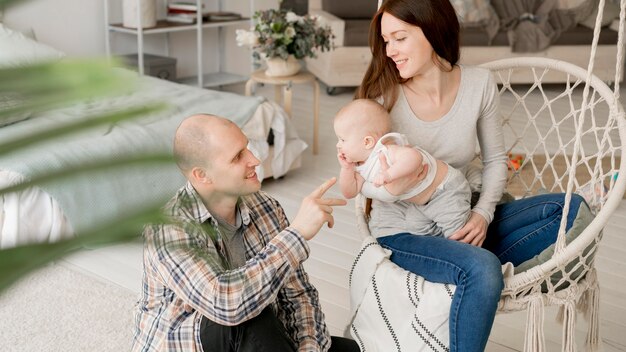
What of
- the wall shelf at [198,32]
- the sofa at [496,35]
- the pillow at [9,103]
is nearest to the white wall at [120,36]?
the wall shelf at [198,32]

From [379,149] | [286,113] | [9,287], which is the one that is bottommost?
[286,113]

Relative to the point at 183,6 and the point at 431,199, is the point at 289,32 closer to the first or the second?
the point at 183,6

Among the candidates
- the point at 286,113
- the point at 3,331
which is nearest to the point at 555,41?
the point at 286,113

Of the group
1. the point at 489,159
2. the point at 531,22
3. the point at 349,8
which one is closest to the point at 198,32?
the point at 349,8

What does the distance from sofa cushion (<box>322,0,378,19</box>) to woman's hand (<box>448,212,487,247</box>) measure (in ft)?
13.8

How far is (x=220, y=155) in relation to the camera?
1.74m

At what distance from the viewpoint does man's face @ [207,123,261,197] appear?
1.72 m

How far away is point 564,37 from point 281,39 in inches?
112

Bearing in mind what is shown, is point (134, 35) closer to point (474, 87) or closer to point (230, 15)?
point (230, 15)

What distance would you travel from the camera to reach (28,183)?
219 mm

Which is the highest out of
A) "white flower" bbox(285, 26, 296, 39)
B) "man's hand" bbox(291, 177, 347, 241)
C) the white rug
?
"white flower" bbox(285, 26, 296, 39)

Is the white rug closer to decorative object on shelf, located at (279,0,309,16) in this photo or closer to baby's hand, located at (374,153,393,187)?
baby's hand, located at (374,153,393,187)

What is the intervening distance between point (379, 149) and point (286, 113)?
2.22m

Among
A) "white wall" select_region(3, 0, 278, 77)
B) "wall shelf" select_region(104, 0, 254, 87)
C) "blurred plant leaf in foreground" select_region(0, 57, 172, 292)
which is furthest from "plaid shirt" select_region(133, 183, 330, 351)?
"wall shelf" select_region(104, 0, 254, 87)
